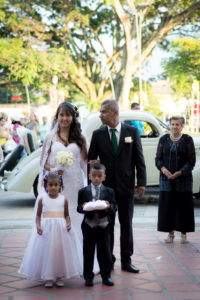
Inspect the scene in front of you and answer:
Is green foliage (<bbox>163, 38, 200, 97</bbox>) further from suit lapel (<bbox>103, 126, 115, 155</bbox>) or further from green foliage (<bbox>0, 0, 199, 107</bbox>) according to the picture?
suit lapel (<bbox>103, 126, 115, 155</bbox>)

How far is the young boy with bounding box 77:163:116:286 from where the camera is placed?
544 cm

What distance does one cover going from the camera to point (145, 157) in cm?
1112

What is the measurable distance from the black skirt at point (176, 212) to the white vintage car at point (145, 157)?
3.10 metres

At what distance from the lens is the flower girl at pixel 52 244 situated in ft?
17.6

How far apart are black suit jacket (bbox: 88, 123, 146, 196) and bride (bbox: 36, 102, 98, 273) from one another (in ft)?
0.56

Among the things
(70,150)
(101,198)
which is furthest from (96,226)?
(70,150)

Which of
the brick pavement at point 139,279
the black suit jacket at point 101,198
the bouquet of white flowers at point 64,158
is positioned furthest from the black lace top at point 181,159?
the black suit jacket at point 101,198

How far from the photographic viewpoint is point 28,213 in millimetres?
10320

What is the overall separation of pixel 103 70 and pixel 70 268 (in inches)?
1172

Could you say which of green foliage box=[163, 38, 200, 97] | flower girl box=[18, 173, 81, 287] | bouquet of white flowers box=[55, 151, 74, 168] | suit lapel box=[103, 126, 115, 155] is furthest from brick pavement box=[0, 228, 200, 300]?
green foliage box=[163, 38, 200, 97]

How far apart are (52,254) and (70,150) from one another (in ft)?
3.86

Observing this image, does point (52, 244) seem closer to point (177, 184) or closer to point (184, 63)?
point (177, 184)

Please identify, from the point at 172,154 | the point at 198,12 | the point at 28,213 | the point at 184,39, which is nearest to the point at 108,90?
the point at 184,39

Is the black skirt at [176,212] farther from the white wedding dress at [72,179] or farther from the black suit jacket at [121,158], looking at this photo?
the white wedding dress at [72,179]
